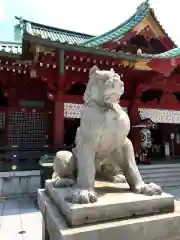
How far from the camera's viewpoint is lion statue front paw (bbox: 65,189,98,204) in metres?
1.66

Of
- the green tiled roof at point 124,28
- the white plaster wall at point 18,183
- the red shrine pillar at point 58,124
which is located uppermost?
the green tiled roof at point 124,28

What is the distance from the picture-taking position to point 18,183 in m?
6.46

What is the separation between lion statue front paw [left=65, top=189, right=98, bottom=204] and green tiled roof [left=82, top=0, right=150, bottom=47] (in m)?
7.71

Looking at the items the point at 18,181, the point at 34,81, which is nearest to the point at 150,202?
the point at 18,181

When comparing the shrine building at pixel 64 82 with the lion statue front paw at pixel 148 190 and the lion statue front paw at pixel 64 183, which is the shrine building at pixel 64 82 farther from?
the lion statue front paw at pixel 148 190

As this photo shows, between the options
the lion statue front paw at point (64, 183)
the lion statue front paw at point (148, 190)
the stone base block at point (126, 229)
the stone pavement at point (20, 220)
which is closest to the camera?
the stone base block at point (126, 229)

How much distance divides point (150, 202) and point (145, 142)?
7.32 m

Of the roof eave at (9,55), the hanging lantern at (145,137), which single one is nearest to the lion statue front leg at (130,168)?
the roof eave at (9,55)

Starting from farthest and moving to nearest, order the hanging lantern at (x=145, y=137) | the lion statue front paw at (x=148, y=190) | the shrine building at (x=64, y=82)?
1. the hanging lantern at (x=145, y=137)
2. the shrine building at (x=64, y=82)
3. the lion statue front paw at (x=148, y=190)

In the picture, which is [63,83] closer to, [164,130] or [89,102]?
[89,102]

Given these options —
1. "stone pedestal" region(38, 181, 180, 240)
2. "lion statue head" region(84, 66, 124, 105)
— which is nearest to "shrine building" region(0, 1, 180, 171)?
"lion statue head" region(84, 66, 124, 105)

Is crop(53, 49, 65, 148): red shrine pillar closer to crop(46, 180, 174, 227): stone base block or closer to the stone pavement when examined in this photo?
the stone pavement

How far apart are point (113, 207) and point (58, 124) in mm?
6001

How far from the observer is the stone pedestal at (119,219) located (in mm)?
1531
